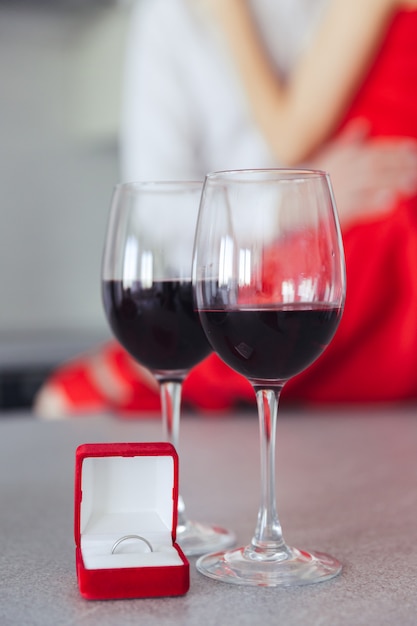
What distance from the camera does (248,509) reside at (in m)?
0.70

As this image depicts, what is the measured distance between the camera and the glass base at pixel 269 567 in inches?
19.9

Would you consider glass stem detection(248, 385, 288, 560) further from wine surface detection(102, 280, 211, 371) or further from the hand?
the hand

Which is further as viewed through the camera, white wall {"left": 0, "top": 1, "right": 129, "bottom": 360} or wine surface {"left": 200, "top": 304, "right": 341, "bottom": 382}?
white wall {"left": 0, "top": 1, "right": 129, "bottom": 360}

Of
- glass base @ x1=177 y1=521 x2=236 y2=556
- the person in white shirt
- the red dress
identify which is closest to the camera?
glass base @ x1=177 y1=521 x2=236 y2=556

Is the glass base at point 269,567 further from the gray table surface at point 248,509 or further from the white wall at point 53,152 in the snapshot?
the white wall at point 53,152

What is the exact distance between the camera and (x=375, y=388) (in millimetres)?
1446

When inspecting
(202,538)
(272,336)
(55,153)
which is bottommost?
(202,538)

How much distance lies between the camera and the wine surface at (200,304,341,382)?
53 centimetres

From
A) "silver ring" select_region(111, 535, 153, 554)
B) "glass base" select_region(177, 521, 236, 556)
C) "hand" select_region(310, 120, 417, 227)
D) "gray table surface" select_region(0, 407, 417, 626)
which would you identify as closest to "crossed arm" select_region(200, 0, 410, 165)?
"hand" select_region(310, 120, 417, 227)

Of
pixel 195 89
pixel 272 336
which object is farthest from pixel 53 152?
pixel 272 336

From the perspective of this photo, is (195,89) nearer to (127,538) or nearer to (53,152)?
(53,152)

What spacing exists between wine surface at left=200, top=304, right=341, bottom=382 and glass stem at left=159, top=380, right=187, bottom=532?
0.11m

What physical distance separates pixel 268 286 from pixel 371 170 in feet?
3.63

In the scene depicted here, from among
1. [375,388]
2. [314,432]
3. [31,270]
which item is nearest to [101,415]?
[314,432]
